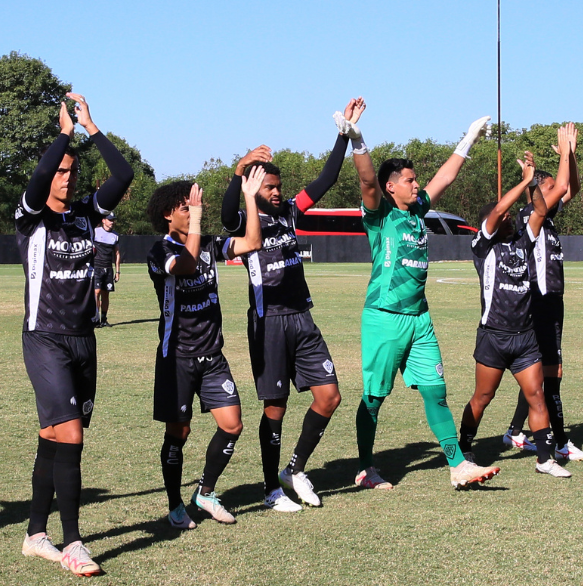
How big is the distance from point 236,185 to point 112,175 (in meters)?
1.09

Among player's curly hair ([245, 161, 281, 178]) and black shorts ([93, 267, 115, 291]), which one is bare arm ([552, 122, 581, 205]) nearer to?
player's curly hair ([245, 161, 281, 178])

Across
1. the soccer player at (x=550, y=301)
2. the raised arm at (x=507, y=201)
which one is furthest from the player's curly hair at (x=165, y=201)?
the soccer player at (x=550, y=301)

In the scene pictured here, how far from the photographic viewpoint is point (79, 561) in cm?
423

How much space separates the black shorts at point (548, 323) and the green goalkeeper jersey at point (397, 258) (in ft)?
4.43

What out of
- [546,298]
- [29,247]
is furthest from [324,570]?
[546,298]

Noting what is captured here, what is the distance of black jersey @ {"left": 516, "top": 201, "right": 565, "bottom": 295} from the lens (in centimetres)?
688

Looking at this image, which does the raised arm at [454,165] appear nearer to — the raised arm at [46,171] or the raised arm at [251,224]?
the raised arm at [251,224]

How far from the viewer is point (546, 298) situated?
6875 millimetres

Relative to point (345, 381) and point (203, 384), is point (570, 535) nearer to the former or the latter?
point (203, 384)

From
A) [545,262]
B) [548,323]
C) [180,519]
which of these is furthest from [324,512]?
[545,262]

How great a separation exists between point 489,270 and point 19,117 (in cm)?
5487

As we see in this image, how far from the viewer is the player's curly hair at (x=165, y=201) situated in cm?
522

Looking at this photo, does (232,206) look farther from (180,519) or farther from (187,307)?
(180,519)

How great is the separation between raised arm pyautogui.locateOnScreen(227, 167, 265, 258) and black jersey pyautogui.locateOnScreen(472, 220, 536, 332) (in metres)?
1.94
